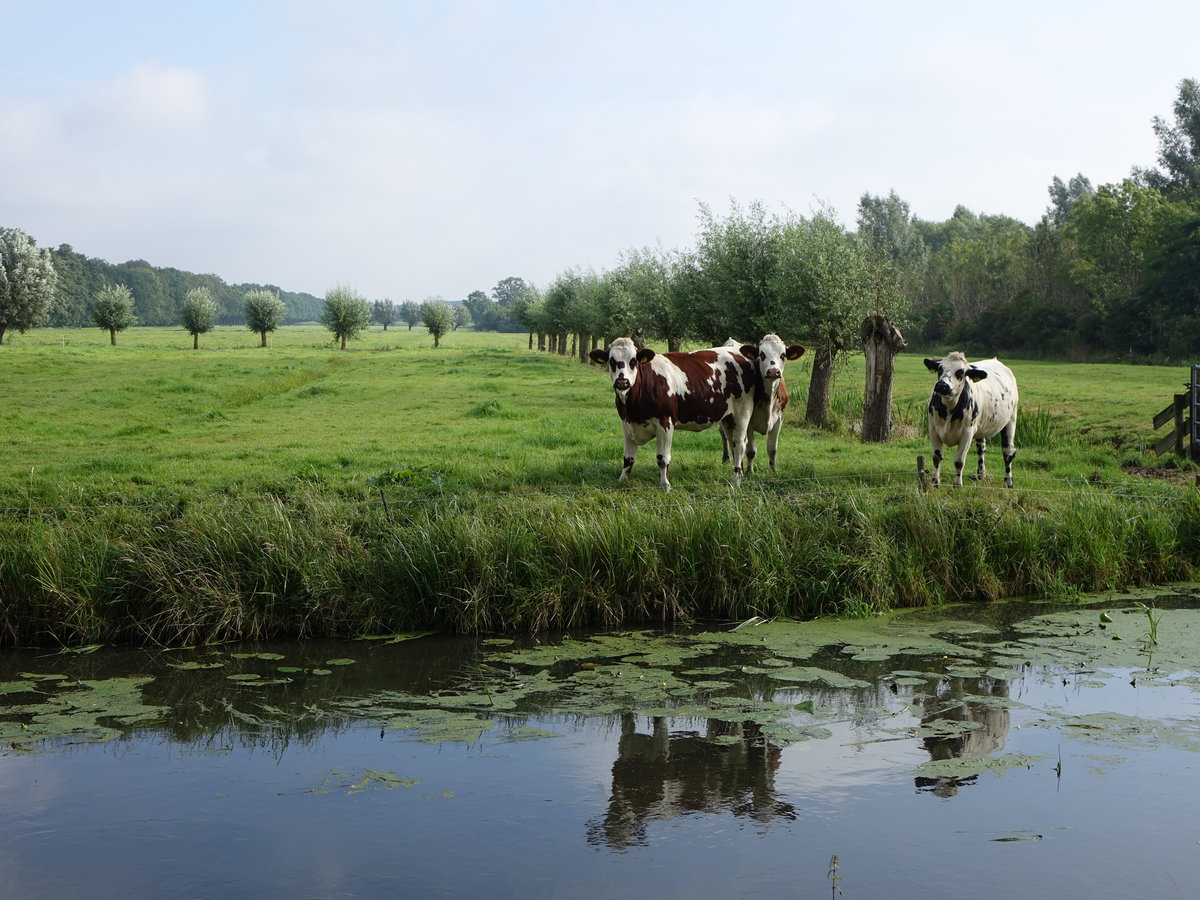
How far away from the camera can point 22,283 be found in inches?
3093

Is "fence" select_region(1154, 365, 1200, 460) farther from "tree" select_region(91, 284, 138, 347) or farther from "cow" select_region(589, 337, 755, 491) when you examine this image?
"tree" select_region(91, 284, 138, 347)

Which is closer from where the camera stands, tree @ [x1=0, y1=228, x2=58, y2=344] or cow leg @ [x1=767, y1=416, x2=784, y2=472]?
cow leg @ [x1=767, y1=416, x2=784, y2=472]

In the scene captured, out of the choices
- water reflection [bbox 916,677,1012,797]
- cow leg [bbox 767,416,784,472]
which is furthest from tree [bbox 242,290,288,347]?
water reflection [bbox 916,677,1012,797]

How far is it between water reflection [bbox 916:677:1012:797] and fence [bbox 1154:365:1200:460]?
12899 mm

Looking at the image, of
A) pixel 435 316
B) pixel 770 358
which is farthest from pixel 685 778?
pixel 435 316

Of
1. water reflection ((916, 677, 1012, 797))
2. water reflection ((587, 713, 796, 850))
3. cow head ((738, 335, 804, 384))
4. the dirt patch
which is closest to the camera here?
water reflection ((587, 713, 796, 850))

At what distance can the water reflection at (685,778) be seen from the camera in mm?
6434

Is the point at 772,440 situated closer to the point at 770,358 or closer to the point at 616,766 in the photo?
the point at 770,358

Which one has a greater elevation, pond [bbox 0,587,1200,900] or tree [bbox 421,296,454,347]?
tree [bbox 421,296,454,347]

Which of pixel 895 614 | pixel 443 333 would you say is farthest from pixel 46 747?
pixel 443 333

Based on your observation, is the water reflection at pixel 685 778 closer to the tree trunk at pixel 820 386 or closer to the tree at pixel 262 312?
the tree trunk at pixel 820 386

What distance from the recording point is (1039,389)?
122 ft

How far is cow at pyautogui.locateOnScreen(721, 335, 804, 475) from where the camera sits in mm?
16438

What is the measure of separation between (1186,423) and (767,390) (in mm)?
8827
